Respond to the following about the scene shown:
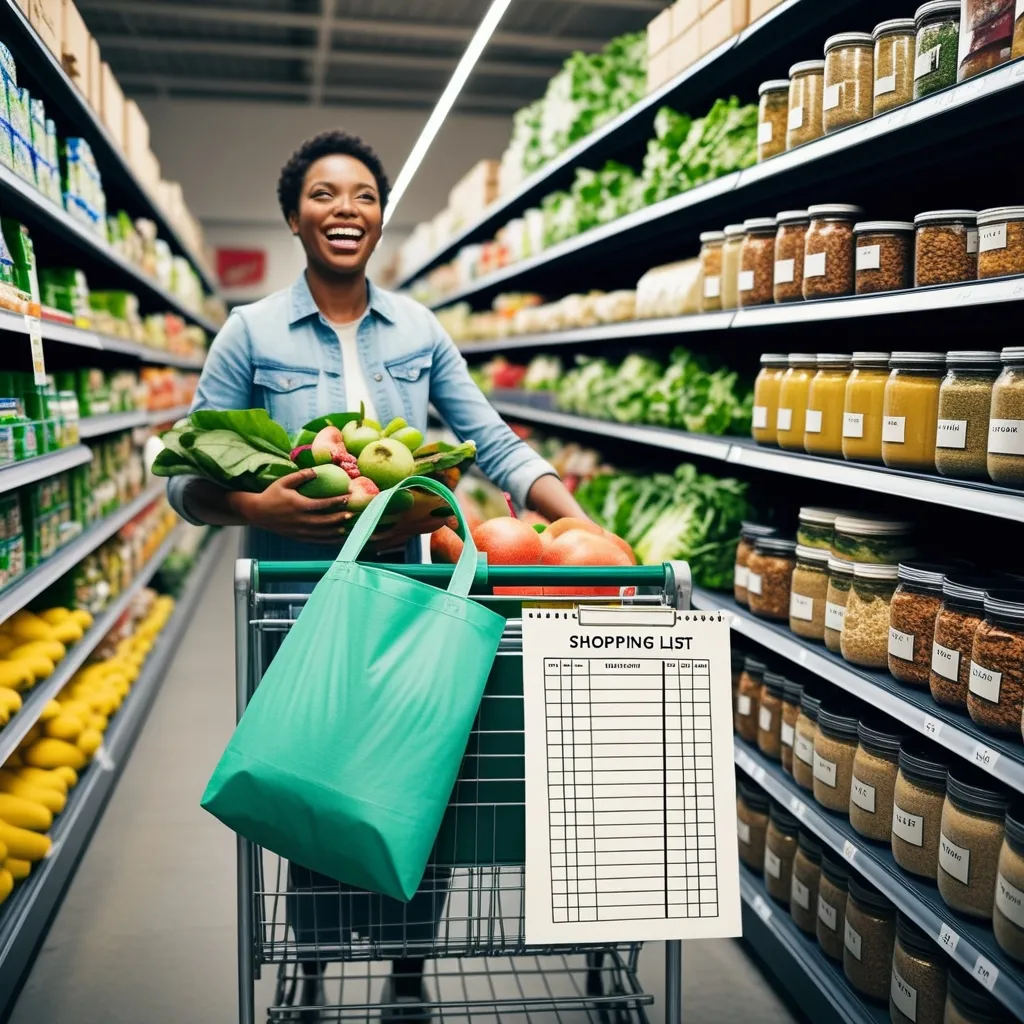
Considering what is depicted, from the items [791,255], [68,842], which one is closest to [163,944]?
[68,842]

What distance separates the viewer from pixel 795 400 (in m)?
2.56

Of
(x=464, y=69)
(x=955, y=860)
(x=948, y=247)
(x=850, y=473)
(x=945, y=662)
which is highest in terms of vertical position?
(x=464, y=69)

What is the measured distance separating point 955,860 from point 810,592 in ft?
2.61

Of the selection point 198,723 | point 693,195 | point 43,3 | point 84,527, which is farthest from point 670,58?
point 198,723

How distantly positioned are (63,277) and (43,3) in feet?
2.72

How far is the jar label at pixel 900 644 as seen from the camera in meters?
2.08

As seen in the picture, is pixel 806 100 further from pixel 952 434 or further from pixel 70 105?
pixel 70 105

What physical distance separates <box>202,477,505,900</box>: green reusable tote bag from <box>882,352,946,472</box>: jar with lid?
1.18 metres

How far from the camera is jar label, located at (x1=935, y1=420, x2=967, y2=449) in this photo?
1.91 m

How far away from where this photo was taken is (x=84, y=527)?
373 centimetres

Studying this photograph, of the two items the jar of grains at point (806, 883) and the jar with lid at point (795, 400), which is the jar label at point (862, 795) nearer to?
the jar of grains at point (806, 883)

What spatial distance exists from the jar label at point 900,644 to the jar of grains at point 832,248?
82cm

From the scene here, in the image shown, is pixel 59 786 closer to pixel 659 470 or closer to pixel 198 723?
pixel 198 723

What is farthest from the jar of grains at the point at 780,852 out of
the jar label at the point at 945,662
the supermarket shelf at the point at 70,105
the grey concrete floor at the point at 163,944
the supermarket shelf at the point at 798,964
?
the supermarket shelf at the point at 70,105
